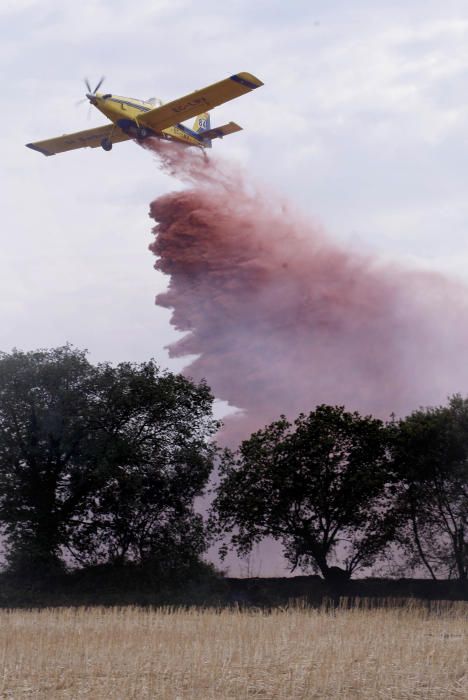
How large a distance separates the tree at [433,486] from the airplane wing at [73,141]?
29666 millimetres

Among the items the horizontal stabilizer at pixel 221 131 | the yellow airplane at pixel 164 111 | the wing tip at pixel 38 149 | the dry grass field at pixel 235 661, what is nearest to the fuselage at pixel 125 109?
the yellow airplane at pixel 164 111

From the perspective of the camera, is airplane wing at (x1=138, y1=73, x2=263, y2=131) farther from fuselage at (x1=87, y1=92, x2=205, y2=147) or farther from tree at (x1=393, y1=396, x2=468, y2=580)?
tree at (x1=393, y1=396, x2=468, y2=580)

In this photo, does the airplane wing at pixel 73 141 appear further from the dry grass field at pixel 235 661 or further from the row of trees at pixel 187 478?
the dry grass field at pixel 235 661

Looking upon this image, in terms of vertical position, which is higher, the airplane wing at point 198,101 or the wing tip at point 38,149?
the wing tip at point 38,149

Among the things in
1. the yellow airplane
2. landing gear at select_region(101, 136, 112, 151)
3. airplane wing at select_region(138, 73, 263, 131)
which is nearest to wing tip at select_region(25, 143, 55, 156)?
the yellow airplane

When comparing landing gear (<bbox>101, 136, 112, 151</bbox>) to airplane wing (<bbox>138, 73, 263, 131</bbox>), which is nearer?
airplane wing (<bbox>138, 73, 263, 131</bbox>)

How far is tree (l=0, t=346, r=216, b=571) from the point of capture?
58094mm

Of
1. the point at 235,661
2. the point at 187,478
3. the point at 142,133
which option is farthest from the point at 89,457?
the point at 235,661

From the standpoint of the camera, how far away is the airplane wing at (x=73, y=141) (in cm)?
6638

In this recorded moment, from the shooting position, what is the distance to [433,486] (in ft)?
198

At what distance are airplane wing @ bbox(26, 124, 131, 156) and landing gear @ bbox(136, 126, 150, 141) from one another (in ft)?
16.8

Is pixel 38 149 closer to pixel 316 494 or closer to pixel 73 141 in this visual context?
pixel 73 141

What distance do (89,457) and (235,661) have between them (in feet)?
116

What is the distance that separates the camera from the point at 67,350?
62.9 m
